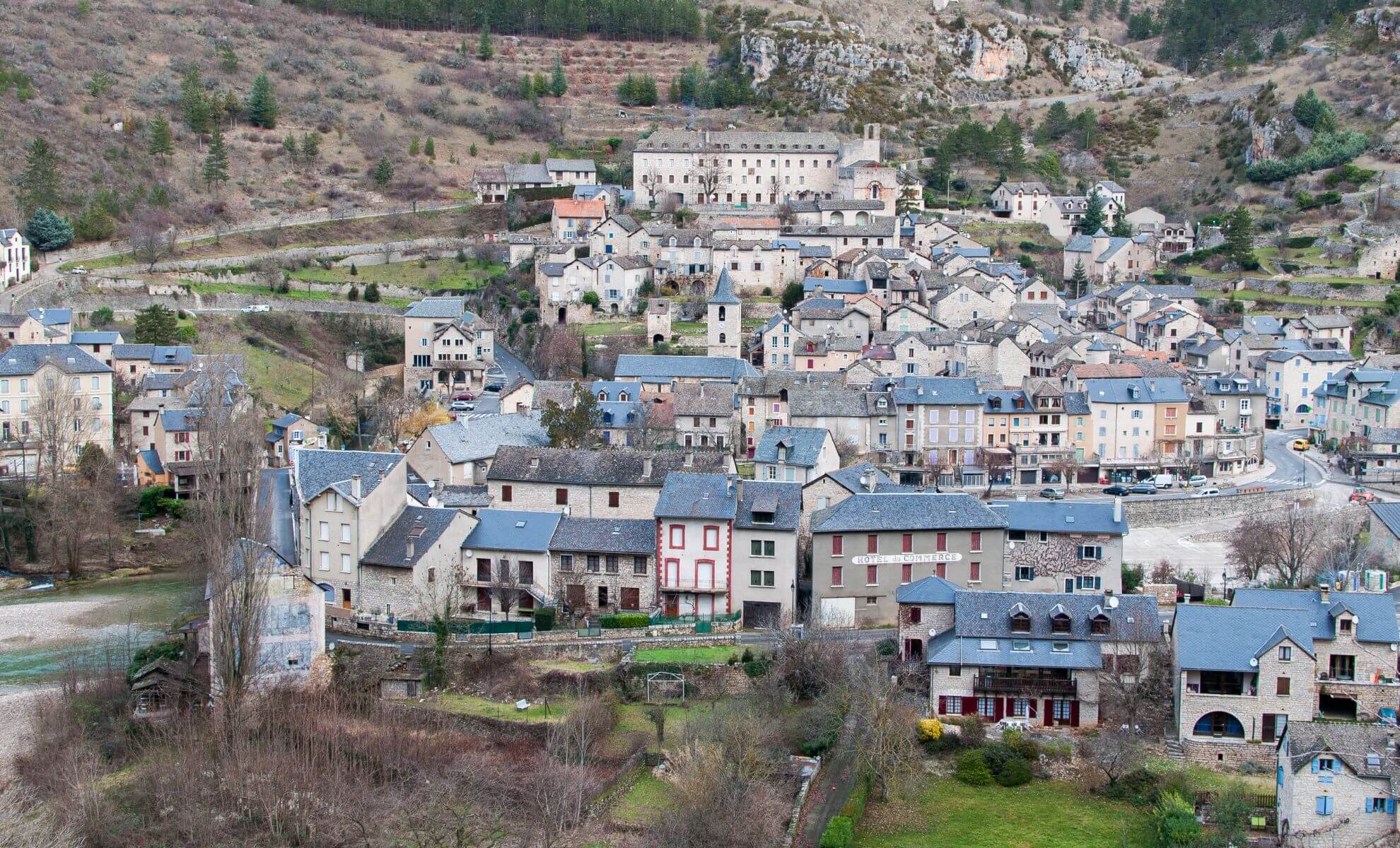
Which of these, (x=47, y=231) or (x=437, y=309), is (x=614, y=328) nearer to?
(x=437, y=309)

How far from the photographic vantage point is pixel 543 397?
61.1 m

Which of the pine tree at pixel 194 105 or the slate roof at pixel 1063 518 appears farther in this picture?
the pine tree at pixel 194 105

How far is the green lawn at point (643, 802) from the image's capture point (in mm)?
32594

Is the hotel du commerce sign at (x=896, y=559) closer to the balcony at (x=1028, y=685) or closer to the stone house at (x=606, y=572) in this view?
the stone house at (x=606, y=572)

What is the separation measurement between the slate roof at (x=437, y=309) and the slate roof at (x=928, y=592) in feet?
124

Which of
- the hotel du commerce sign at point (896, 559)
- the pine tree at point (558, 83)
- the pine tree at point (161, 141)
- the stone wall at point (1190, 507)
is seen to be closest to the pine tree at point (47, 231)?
the pine tree at point (161, 141)

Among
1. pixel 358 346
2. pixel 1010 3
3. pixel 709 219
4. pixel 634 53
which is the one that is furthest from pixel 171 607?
pixel 1010 3

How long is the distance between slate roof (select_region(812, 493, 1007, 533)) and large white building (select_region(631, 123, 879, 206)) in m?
52.7

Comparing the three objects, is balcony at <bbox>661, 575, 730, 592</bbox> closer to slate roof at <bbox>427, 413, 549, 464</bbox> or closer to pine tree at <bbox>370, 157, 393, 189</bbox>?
slate roof at <bbox>427, 413, 549, 464</bbox>

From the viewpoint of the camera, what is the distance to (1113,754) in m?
33.6

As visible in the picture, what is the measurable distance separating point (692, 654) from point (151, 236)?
172ft

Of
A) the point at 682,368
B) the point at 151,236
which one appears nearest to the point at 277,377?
the point at 151,236

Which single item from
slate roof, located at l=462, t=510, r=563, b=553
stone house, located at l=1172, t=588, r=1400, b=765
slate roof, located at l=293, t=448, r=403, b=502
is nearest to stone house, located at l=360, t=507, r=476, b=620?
slate roof, located at l=462, t=510, r=563, b=553

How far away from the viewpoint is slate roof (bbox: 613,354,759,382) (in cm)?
6359
